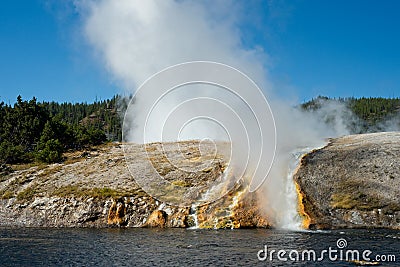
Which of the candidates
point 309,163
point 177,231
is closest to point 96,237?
point 177,231

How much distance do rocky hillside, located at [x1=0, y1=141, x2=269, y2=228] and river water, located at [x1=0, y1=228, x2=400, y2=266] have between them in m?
3.77

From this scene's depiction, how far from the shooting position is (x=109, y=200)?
50438 millimetres

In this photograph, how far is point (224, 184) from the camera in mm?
51656

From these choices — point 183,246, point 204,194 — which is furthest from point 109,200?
point 183,246

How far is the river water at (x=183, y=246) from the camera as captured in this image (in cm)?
2677

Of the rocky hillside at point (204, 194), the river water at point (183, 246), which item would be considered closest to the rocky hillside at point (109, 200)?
the rocky hillside at point (204, 194)

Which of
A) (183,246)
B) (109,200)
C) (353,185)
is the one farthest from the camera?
(109,200)

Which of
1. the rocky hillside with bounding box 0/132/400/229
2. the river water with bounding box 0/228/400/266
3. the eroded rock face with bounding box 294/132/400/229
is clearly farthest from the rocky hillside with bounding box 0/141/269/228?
the eroded rock face with bounding box 294/132/400/229

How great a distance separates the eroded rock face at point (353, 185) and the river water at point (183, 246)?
3770 millimetres

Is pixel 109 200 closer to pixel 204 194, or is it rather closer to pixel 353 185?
pixel 204 194

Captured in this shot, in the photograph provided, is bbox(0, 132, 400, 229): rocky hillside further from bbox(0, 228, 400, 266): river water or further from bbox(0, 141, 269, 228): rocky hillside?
bbox(0, 228, 400, 266): river water

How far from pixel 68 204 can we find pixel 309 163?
30527mm

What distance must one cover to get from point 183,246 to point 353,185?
2292cm

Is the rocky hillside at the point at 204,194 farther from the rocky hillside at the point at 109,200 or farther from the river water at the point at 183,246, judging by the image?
the river water at the point at 183,246
